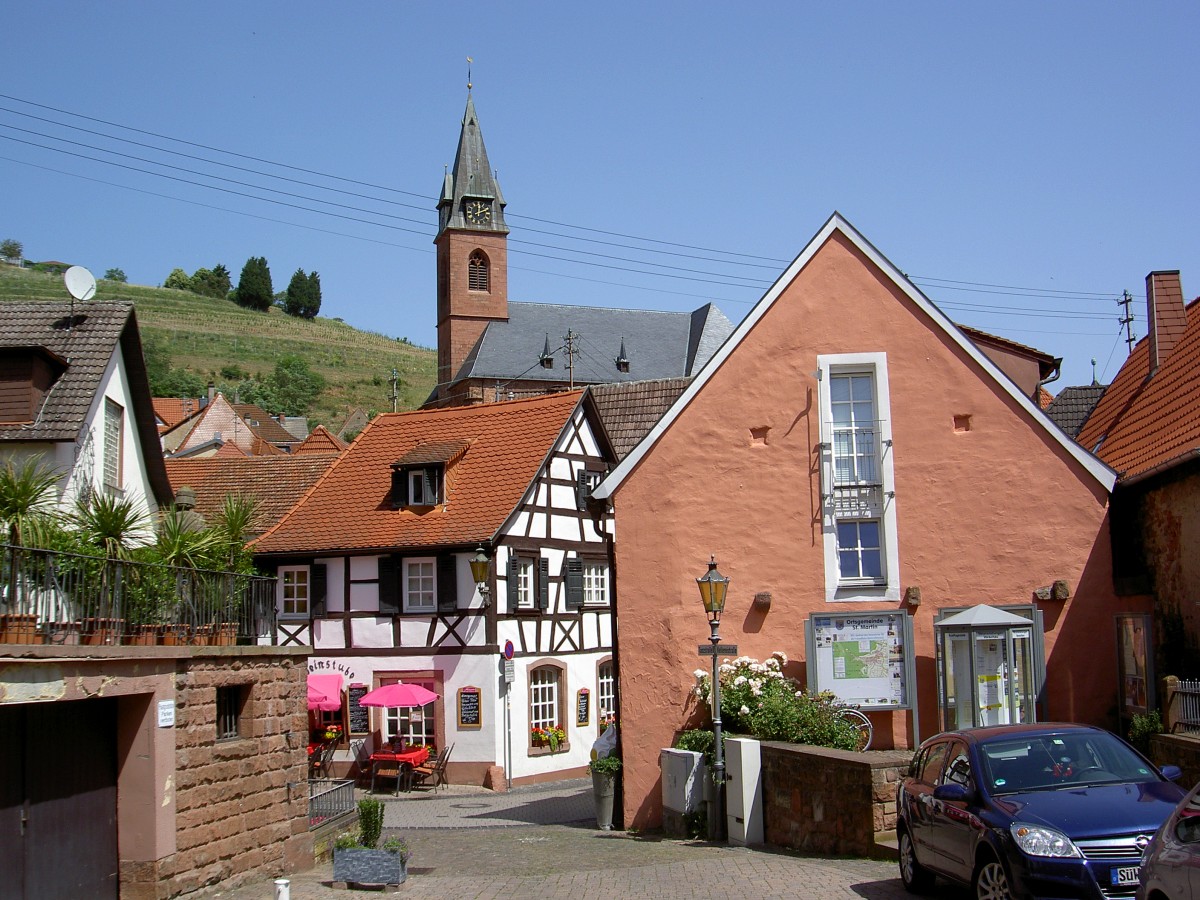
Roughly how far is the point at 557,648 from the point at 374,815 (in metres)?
15.7

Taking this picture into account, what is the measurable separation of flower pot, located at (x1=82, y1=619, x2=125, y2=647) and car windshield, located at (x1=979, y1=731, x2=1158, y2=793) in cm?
817

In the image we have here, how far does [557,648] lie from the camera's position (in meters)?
30.0

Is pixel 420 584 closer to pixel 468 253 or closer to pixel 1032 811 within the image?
pixel 1032 811

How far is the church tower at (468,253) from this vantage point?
3246 inches

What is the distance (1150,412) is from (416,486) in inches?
640

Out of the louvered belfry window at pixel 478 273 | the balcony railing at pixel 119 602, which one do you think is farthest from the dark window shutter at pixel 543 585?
the louvered belfry window at pixel 478 273

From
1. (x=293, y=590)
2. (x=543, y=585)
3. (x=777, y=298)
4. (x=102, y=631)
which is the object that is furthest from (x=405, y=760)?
(x=102, y=631)

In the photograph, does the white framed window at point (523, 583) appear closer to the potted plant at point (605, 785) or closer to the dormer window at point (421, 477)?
the dormer window at point (421, 477)

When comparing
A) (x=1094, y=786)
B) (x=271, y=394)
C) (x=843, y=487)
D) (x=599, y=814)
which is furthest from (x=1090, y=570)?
(x=271, y=394)

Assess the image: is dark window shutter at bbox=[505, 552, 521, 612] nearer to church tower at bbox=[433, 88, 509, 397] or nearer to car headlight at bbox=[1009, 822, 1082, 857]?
car headlight at bbox=[1009, 822, 1082, 857]

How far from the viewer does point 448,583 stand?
28.3m

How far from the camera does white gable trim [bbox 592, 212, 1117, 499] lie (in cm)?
1919

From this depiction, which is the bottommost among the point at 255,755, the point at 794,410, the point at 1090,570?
the point at 255,755

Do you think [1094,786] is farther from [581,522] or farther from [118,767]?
[581,522]
